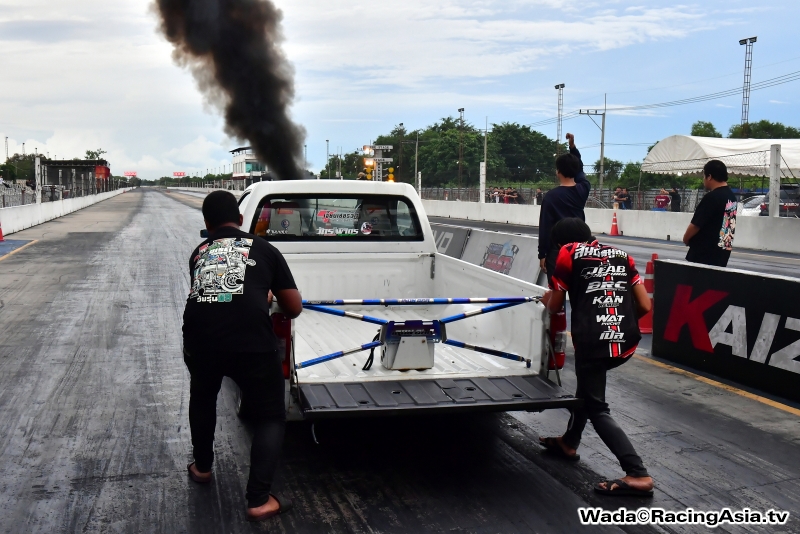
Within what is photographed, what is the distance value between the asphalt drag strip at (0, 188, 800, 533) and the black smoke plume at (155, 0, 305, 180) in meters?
17.4

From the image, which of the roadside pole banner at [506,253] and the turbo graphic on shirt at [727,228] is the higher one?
the turbo graphic on shirt at [727,228]

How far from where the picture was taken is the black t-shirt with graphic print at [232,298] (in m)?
4.07

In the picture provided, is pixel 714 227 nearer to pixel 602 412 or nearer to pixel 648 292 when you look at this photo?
pixel 648 292

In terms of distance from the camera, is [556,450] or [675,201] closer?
[556,450]

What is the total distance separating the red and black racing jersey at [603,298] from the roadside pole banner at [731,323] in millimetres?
2628

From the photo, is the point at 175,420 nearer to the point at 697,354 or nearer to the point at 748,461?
the point at 748,461

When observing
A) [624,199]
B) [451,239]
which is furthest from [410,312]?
[624,199]

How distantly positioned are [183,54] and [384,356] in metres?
20.7

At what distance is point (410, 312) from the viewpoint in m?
7.42

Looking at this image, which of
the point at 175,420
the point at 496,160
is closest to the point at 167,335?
the point at 175,420

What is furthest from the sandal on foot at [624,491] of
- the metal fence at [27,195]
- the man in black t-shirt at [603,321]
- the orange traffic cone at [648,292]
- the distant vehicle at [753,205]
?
the distant vehicle at [753,205]

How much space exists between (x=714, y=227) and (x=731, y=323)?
106cm

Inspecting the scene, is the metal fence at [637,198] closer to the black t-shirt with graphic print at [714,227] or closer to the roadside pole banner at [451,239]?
the roadside pole banner at [451,239]

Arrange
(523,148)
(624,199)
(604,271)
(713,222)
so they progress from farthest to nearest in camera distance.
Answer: (523,148)
(624,199)
(713,222)
(604,271)
